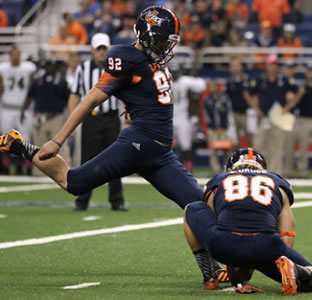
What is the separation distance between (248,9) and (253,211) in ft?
52.4

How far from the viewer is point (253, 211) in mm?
5672

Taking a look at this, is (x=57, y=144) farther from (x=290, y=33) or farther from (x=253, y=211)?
(x=290, y=33)

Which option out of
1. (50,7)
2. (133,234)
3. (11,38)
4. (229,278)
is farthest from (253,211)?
(50,7)

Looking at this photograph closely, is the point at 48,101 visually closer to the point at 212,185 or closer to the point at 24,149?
the point at 24,149

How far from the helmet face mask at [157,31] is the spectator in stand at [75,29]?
13368 mm

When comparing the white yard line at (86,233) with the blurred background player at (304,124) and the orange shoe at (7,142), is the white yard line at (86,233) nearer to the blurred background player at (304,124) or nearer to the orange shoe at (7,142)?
the orange shoe at (7,142)

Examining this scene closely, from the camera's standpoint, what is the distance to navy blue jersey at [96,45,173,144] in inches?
254

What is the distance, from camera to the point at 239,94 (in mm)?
17031

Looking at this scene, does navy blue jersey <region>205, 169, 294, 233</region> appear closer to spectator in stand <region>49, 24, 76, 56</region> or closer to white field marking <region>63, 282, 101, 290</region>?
white field marking <region>63, 282, 101, 290</region>

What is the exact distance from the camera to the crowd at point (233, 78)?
16.5 meters

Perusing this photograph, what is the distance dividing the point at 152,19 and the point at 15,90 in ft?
34.7

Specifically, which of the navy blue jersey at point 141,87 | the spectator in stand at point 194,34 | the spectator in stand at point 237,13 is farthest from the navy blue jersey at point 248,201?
the spectator in stand at point 237,13

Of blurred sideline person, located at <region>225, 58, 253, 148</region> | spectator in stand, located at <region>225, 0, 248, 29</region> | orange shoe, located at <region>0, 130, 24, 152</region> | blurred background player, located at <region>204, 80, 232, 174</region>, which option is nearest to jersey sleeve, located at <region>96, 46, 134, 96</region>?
orange shoe, located at <region>0, 130, 24, 152</region>

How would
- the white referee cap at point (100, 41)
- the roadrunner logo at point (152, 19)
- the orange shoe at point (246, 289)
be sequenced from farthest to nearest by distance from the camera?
the white referee cap at point (100, 41) < the roadrunner logo at point (152, 19) < the orange shoe at point (246, 289)
